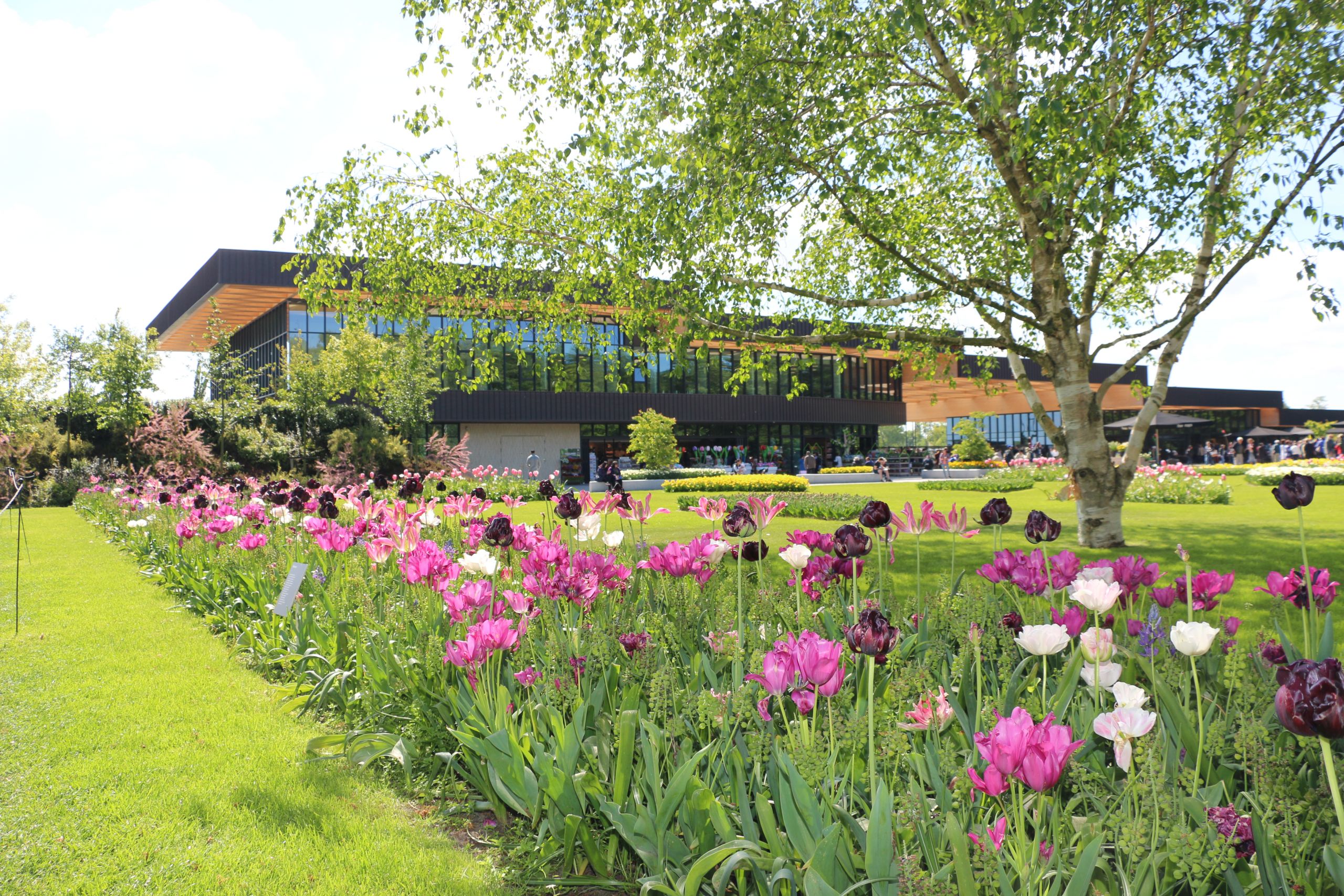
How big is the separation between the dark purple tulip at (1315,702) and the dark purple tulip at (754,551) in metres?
2.08

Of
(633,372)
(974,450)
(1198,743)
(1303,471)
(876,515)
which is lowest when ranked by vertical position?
(1303,471)

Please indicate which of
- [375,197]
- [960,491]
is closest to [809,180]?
[375,197]

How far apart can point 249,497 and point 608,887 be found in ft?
27.8

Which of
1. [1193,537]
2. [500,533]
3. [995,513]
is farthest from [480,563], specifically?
[1193,537]

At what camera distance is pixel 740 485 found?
2252 cm

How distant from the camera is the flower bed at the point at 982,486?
21516 millimetres

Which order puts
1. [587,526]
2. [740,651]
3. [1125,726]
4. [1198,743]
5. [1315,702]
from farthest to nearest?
[587,526] < [740,651] < [1198,743] < [1125,726] < [1315,702]

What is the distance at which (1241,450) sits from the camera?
155 ft

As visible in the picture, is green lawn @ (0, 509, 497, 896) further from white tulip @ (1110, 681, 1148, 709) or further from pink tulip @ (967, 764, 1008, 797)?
white tulip @ (1110, 681, 1148, 709)

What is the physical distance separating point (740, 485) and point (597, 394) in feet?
48.8

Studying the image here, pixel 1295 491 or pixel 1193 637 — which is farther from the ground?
pixel 1295 491

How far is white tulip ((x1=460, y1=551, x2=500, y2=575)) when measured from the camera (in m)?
3.24

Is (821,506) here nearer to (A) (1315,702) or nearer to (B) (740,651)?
(B) (740,651)

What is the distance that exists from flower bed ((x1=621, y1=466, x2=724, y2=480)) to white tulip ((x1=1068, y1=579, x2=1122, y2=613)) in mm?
24953
